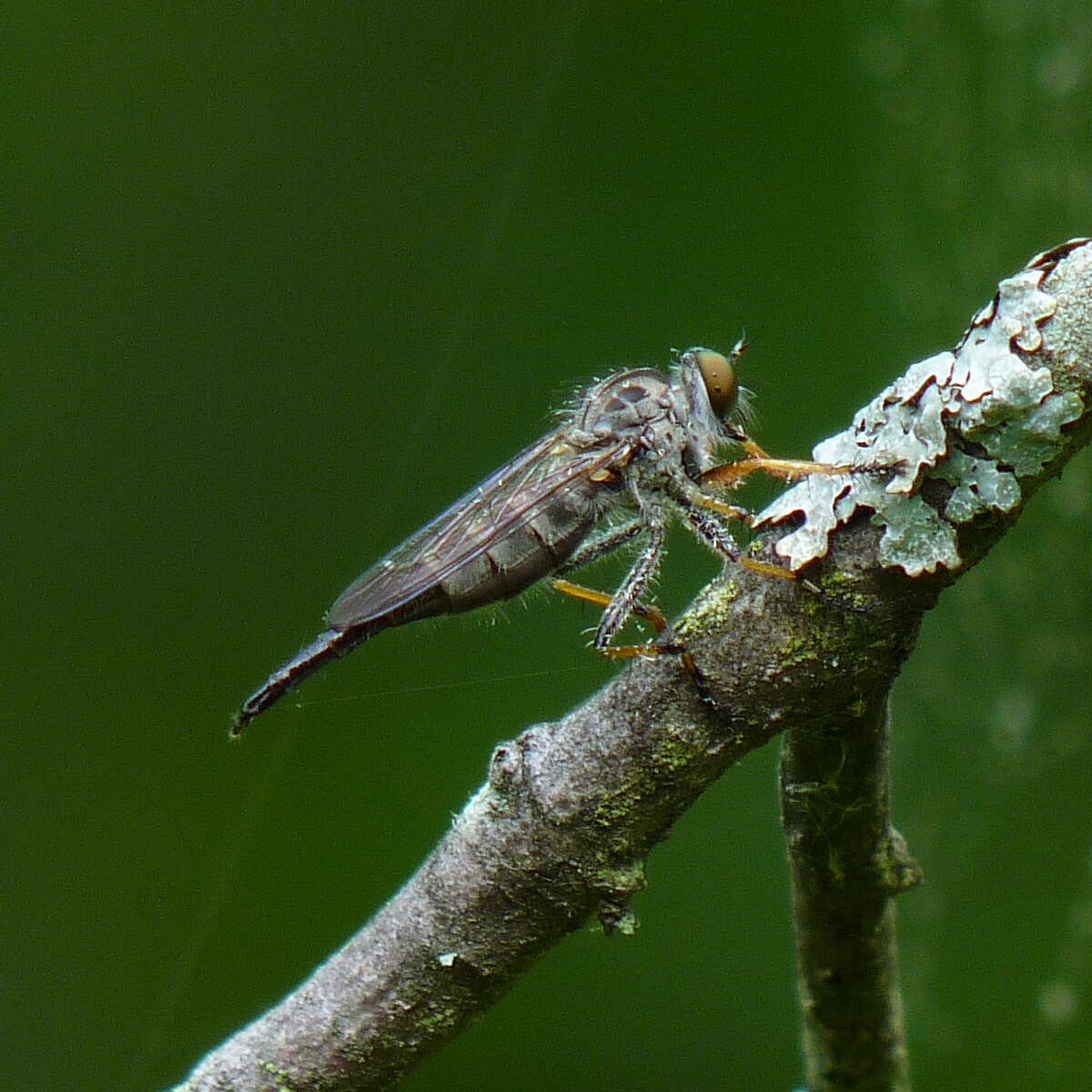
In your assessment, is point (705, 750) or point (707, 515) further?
point (707, 515)

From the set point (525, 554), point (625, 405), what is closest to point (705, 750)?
point (525, 554)

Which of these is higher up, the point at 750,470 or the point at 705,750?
the point at 750,470

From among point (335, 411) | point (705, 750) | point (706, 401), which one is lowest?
point (705, 750)

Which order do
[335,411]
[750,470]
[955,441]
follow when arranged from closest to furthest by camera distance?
[955,441], [750,470], [335,411]

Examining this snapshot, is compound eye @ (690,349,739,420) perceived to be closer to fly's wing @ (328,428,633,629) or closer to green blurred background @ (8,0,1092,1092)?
fly's wing @ (328,428,633,629)

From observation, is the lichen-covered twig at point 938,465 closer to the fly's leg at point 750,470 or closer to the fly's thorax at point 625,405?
the fly's leg at point 750,470

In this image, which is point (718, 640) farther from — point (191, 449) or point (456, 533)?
point (191, 449)

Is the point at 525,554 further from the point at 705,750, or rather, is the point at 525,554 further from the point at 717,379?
the point at 705,750

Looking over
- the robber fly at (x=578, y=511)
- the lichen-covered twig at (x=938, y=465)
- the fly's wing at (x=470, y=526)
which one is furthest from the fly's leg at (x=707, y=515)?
the lichen-covered twig at (x=938, y=465)

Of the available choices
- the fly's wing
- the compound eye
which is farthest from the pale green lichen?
the compound eye
